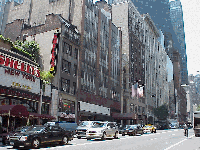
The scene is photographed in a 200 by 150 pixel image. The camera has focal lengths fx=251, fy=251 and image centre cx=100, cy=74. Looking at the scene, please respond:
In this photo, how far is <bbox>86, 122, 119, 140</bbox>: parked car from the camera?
24328mm

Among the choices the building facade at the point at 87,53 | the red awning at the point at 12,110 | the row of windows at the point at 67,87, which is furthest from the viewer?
the building facade at the point at 87,53

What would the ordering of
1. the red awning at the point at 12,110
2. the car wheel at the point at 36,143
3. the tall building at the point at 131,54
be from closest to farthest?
the car wheel at the point at 36,143 → the red awning at the point at 12,110 → the tall building at the point at 131,54

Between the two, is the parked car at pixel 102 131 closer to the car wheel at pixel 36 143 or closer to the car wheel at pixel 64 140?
the car wheel at pixel 64 140

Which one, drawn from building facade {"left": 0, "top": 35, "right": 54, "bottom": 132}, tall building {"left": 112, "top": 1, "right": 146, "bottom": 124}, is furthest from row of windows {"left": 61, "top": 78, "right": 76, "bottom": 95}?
tall building {"left": 112, "top": 1, "right": 146, "bottom": 124}

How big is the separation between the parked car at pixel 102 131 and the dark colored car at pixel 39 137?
395 centimetres

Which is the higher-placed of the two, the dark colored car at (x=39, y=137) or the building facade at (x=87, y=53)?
the building facade at (x=87, y=53)

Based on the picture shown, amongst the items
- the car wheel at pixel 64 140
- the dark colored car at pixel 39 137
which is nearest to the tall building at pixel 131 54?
the car wheel at pixel 64 140

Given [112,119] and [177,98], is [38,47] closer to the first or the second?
[112,119]

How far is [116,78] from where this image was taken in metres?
66.5

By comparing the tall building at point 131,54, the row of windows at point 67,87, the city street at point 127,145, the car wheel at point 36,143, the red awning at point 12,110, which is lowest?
Result: the city street at point 127,145

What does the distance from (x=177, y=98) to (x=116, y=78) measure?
375ft

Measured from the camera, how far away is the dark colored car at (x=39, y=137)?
16.6 m

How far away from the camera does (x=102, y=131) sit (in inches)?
970

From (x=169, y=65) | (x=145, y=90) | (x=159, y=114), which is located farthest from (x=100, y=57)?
(x=169, y=65)
